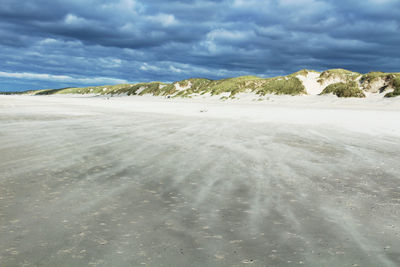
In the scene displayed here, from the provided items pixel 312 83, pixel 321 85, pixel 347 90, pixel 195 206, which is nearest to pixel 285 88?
pixel 312 83

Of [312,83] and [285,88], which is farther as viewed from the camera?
[312,83]

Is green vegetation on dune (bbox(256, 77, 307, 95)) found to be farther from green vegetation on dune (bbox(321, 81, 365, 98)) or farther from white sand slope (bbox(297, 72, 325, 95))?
green vegetation on dune (bbox(321, 81, 365, 98))

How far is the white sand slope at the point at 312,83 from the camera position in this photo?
6392cm

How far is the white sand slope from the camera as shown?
63.9 m

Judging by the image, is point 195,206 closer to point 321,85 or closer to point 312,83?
point 321,85

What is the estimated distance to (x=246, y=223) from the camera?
4137 mm

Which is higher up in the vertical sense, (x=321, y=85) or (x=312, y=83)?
(x=312, y=83)

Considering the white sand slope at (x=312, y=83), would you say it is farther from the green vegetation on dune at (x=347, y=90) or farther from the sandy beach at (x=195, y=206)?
the sandy beach at (x=195, y=206)

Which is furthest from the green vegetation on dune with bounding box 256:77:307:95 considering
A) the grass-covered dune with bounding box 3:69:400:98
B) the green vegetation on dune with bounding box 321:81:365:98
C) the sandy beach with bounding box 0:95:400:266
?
the sandy beach with bounding box 0:95:400:266

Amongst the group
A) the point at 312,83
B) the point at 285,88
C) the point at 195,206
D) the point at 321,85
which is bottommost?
the point at 195,206

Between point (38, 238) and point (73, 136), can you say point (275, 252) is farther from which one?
point (73, 136)

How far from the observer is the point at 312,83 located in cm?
6725

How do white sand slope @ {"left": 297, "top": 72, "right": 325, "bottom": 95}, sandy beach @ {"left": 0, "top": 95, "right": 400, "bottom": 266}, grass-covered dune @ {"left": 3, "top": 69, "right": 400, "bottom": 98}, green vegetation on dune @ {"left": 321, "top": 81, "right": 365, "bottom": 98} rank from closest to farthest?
sandy beach @ {"left": 0, "top": 95, "right": 400, "bottom": 266}
green vegetation on dune @ {"left": 321, "top": 81, "right": 365, "bottom": 98}
grass-covered dune @ {"left": 3, "top": 69, "right": 400, "bottom": 98}
white sand slope @ {"left": 297, "top": 72, "right": 325, "bottom": 95}

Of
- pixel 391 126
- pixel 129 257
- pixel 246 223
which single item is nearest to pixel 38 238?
pixel 129 257
